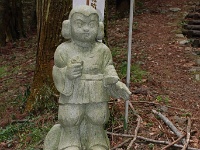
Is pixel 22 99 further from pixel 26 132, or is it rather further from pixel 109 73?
pixel 109 73

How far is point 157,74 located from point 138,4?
665cm

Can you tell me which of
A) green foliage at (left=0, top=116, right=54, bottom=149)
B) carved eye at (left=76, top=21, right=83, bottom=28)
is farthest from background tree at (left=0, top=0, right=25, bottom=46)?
carved eye at (left=76, top=21, right=83, bottom=28)

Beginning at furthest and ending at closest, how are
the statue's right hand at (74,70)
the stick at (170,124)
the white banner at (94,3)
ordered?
the stick at (170,124) < the white banner at (94,3) < the statue's right hand at (74,70)

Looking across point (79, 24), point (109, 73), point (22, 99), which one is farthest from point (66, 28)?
point (22, 99)

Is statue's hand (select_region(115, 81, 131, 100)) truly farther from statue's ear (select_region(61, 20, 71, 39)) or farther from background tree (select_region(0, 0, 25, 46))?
background tree (select_region(0, 0, 25, 46))

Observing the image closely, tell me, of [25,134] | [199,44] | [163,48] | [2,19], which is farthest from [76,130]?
[2,19]

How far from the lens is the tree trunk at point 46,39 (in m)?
4.67

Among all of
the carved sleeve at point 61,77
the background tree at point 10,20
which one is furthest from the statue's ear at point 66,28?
the background tree at point 10,20

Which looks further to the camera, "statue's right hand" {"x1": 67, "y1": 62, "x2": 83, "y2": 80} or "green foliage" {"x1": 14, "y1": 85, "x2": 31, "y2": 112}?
"green foliage" {"x1": 14, "y1": 85, "x2": 31, "y2": 112}

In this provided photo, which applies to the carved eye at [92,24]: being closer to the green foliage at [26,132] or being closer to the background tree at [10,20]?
the green foliage at [26,132]

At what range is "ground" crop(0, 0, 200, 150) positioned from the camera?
4438 mm

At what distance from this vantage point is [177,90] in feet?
18.5

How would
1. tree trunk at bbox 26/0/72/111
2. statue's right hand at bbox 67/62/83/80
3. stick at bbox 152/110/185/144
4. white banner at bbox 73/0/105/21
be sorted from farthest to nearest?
1. tree trunk at bbox 26/0/72/111
2. stick at bbox 152/110/185/144
3. white banner at bbox 73/0/105/21
4. statue's right hand at bbox 67/62/83/80

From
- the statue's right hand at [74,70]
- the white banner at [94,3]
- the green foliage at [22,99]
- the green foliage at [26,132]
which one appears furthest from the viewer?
the green foliage at [22,99]
